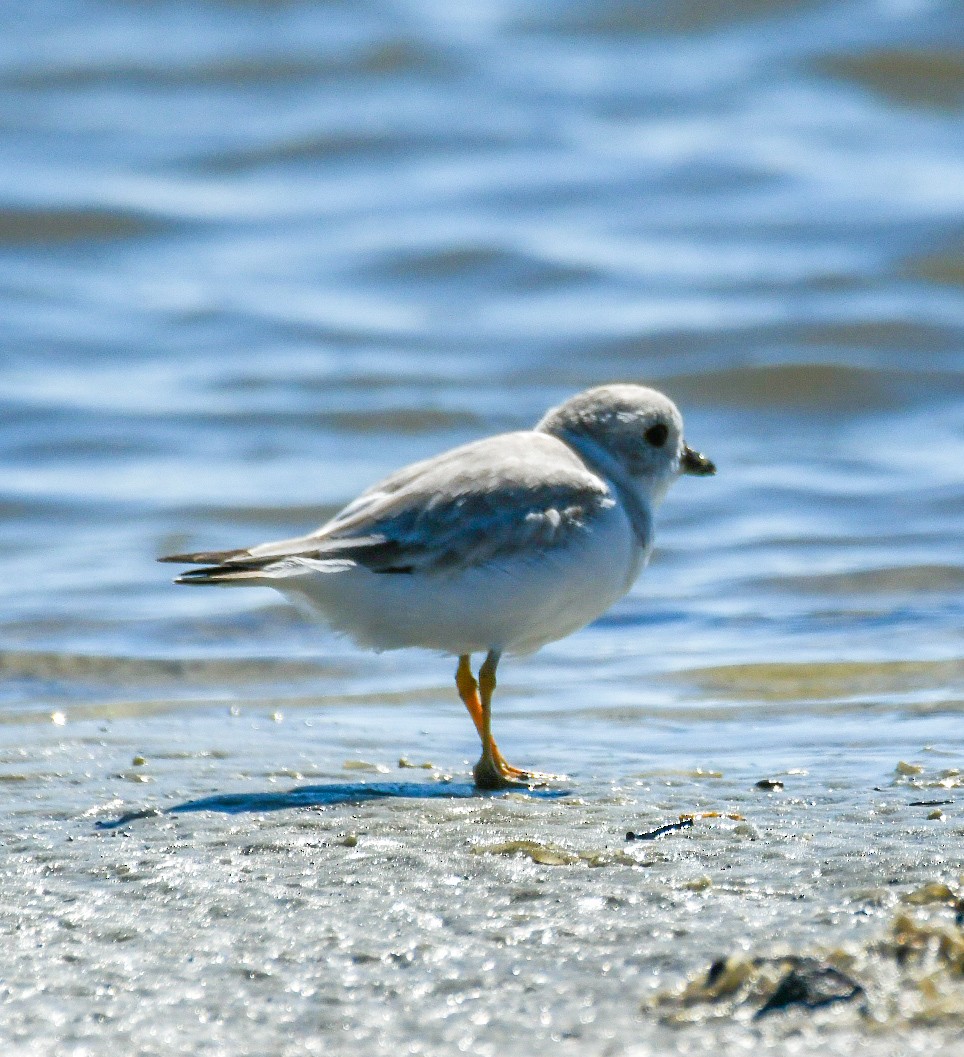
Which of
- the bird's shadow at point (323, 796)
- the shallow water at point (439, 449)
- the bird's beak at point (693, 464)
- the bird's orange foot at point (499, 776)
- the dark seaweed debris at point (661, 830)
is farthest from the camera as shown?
the bird's beak at point (693, 464)

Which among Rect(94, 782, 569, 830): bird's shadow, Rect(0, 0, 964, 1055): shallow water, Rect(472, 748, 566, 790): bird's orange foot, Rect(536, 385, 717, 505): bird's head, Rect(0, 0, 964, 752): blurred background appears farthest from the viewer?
Rect(0, 0, 964, 752): blurred background

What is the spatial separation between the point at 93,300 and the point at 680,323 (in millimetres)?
4844

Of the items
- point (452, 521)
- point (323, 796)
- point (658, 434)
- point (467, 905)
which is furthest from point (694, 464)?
point (467, 905)

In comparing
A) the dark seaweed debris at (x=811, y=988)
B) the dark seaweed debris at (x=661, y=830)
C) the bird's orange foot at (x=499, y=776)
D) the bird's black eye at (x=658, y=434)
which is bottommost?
the bird's orange foot at (x=499, y=776)

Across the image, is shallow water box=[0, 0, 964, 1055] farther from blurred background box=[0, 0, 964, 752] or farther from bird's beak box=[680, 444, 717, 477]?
bird's beak box=[680, 444, 717, 477]

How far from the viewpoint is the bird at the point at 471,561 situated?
15.7 feet

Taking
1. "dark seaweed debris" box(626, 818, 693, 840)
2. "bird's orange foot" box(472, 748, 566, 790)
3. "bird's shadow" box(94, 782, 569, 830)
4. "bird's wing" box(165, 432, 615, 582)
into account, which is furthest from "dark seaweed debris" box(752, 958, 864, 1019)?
"bird's wing" box(165, 432, 615, 582)

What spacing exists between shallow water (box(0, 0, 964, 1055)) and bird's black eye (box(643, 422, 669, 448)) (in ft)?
3.35

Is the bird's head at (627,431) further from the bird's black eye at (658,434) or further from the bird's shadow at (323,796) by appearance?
the bird's shadow at (323,796)

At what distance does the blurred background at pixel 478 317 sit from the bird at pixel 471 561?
0.61 m

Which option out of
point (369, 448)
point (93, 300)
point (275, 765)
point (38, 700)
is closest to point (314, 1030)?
point (275, 765)

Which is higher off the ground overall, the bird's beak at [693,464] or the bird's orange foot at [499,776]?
the bird's beak at [693,464]

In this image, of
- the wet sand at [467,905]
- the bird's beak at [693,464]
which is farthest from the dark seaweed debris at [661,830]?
the bird's beak at [693,464]

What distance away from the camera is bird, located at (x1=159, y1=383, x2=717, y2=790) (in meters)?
4.78
